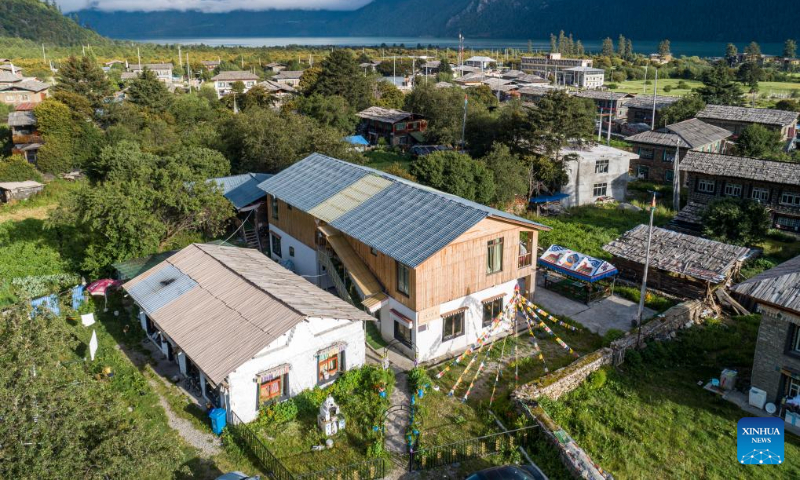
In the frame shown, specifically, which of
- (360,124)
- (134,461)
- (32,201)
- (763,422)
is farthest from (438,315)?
(360,124)

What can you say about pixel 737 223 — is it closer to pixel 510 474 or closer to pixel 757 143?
pixel 757 143

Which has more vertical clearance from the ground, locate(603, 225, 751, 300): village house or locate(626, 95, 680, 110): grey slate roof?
locate(626, 95, 680, 110): grey slate roof

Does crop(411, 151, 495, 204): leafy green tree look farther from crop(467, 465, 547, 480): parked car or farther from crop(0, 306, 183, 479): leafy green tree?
crop(0, 306, 183, 479): leafy green tree

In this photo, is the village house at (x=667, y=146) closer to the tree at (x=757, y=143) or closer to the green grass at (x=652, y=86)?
the tree at (x=757, y=143)

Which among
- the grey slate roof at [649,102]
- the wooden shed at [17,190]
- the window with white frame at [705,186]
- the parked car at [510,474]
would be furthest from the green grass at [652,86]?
the parked car at [510,474]

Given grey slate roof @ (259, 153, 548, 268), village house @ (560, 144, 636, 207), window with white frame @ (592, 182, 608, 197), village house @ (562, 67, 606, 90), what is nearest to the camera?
grey slate roof @ (259, 153, 548, 268)

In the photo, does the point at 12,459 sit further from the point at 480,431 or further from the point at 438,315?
the point at 438,315

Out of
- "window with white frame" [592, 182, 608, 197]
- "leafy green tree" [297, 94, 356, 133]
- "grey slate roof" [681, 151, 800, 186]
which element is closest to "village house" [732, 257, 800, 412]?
"grey slate roof" [681, 151, 800, 186]
